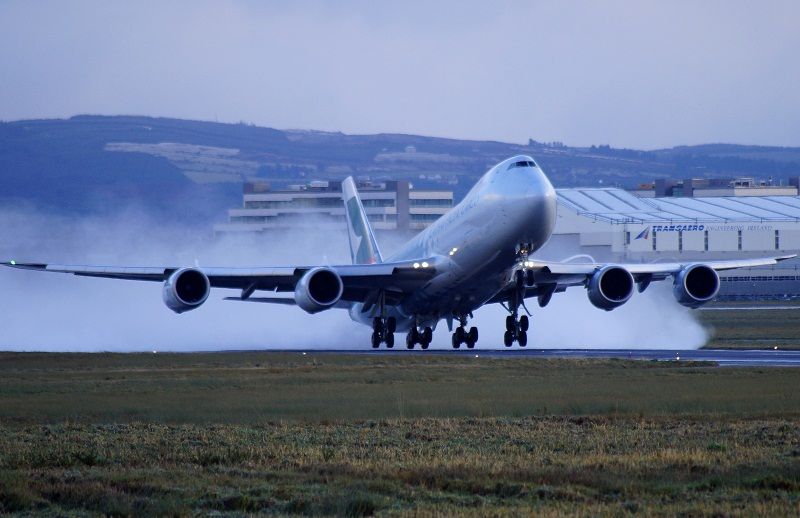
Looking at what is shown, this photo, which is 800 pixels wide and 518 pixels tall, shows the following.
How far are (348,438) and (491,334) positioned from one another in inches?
1531

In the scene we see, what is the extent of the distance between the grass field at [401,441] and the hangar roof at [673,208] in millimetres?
84944

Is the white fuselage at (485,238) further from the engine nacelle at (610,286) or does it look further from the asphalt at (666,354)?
the asphalt at (666,354)

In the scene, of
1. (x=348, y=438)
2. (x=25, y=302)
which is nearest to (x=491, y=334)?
(x=25, y=302)

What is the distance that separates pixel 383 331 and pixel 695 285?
10.8 metres

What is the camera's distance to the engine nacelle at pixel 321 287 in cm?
4384

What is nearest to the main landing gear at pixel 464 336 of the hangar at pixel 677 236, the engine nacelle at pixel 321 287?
the engine nacelle at pixel 321 287

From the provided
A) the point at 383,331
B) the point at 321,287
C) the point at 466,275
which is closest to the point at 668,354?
the point at 383,331

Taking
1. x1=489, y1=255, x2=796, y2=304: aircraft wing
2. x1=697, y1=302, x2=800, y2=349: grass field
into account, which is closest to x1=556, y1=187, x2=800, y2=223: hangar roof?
x1=697, y1=302, x2=800, y2=349: grass field

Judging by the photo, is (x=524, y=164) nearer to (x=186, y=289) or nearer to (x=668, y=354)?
(x=186, y=289)

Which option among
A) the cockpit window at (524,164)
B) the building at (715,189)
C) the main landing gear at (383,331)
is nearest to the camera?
the cockpit window at (524,164)

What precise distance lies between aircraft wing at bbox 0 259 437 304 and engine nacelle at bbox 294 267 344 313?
0.69 m

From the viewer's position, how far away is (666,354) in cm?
5144

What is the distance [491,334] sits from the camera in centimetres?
6272

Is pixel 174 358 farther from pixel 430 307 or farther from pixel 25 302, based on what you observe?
pixel 25 302
